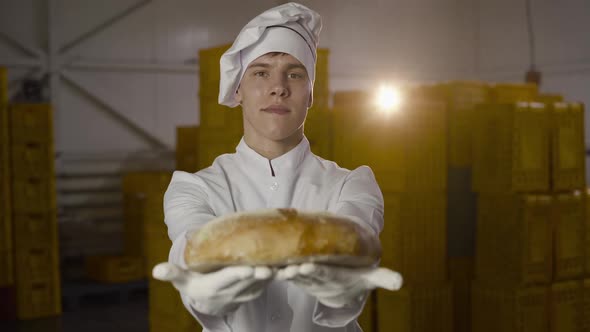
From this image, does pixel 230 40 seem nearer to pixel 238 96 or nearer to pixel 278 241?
pixel 238 96

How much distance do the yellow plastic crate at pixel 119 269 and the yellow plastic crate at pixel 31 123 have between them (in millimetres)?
1624

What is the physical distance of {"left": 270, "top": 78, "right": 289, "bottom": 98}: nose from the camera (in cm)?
147

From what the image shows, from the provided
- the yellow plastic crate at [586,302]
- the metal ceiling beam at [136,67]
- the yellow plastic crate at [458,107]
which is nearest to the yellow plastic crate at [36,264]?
the metal ceiling beam at [136,67]

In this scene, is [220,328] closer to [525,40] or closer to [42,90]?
[42,90]

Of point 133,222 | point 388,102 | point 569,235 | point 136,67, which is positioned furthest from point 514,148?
point 136,67

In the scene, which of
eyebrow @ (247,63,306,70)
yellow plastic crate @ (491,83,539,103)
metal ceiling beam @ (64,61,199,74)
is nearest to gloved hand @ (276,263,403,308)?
eyebrow @ (247,63,306,70)

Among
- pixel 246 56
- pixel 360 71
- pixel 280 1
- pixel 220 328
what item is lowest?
pixel 220 328

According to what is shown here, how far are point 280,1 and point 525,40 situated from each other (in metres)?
3.99

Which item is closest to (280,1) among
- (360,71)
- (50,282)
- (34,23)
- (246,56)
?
(360,71)

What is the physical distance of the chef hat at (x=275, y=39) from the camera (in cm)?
149

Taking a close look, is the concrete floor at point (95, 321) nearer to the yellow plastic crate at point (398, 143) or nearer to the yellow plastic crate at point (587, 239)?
the yellow plastic crate at point (398, 143)

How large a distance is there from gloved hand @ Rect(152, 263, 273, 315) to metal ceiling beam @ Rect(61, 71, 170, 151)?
7.37 m

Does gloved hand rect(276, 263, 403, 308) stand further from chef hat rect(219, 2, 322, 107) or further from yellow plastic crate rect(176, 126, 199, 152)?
yellow plastic crate rect(176, 126, 199, 152)

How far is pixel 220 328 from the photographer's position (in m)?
1.47
